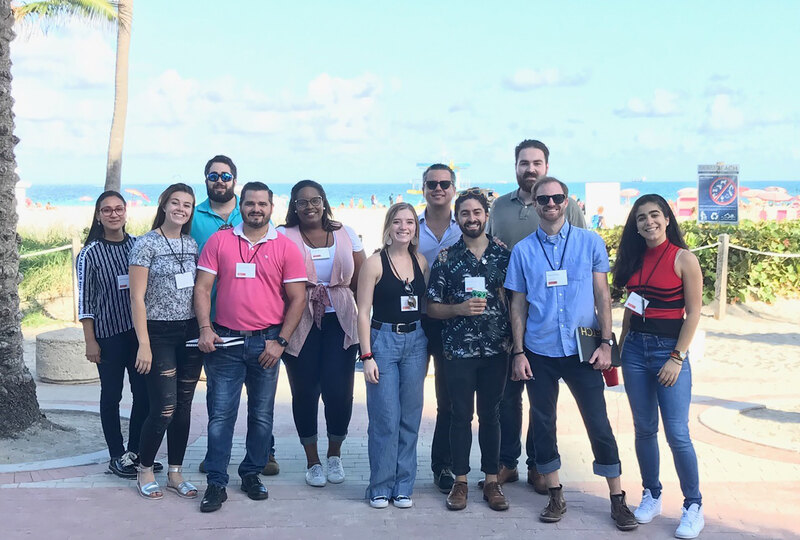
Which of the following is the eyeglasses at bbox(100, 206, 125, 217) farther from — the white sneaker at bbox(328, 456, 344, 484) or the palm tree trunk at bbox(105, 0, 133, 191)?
the palm tree trunk at bbox(105, 0, 133, 191)

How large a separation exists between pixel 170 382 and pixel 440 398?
1720 mm

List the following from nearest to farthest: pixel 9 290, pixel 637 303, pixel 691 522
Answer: pixel 691 522 < pixel 637 303 < pixel 9 290

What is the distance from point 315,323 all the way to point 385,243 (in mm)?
764

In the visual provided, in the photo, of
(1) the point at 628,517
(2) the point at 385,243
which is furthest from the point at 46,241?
(1) the point at 628,517

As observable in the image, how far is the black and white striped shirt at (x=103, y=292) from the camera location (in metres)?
5.42

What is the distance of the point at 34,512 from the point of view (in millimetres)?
4918

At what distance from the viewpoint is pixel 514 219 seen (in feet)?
18.4

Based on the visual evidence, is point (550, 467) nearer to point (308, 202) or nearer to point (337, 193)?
point (308, 202)

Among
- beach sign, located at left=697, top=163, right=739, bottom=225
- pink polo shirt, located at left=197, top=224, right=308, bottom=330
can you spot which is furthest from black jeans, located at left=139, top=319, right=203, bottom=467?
beach sign, located at left=697, top=163, right=739, bottom=225

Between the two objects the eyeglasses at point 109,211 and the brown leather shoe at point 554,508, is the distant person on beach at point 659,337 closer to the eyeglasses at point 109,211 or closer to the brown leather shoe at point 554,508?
the brown leather shoe at point 554,508

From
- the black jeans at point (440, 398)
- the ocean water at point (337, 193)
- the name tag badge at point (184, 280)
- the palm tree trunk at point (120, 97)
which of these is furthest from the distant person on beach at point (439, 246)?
the ocean water at point (337, 193)

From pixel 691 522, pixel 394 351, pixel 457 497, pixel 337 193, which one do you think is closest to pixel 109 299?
pixel 394 351

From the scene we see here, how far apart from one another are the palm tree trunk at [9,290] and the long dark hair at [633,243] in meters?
4.46

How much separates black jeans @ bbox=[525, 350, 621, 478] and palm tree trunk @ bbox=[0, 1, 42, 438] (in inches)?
154
